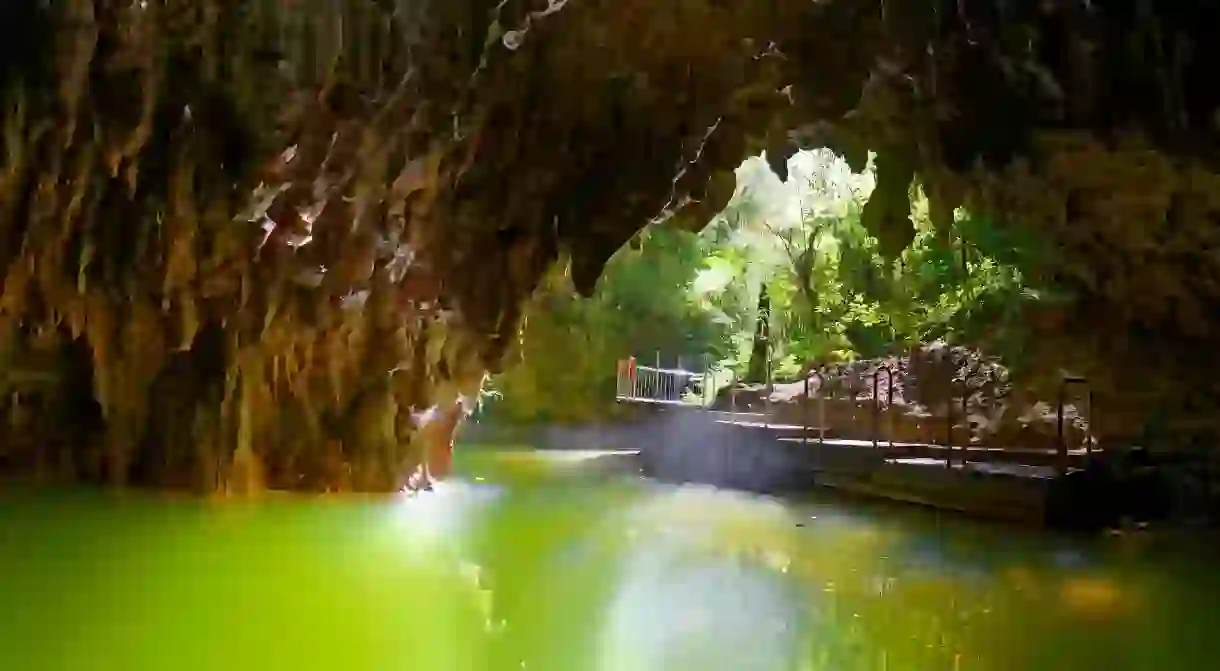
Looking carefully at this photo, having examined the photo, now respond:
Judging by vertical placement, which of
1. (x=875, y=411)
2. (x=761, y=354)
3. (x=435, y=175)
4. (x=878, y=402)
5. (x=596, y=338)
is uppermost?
(x=435, y=175)

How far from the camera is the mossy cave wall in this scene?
6805 mm

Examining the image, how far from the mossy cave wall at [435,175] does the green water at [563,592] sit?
153 cm

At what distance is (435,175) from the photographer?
9766 mm

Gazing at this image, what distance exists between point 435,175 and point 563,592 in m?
5.02

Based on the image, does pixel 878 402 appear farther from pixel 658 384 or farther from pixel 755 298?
pixel 755 298

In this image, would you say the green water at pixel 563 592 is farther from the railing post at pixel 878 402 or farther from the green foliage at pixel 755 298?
the green foliage at pixel 755 298

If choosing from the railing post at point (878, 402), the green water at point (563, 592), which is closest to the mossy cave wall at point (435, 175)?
the green water at point (563, 592)

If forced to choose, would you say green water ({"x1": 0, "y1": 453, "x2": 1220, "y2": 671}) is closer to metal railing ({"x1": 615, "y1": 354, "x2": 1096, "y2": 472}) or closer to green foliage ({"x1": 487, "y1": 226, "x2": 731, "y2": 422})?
metal railing ({"x1": 615, "y1": 354, "x2": 1096, "y2": 472})

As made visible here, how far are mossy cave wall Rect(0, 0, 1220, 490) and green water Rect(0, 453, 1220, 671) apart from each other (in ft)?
5.01

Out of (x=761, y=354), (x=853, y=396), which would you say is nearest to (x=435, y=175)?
(x=853, y=396)

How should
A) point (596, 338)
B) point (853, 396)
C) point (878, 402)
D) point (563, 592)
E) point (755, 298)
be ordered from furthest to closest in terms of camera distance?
point (755, 298) < point (596, 338) < point (853, 396) < point (878, 402) < point (563, 592)

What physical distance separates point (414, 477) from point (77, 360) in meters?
3.97

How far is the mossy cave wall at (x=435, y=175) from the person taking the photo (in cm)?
680

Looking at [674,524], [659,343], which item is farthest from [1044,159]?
[659,343]
